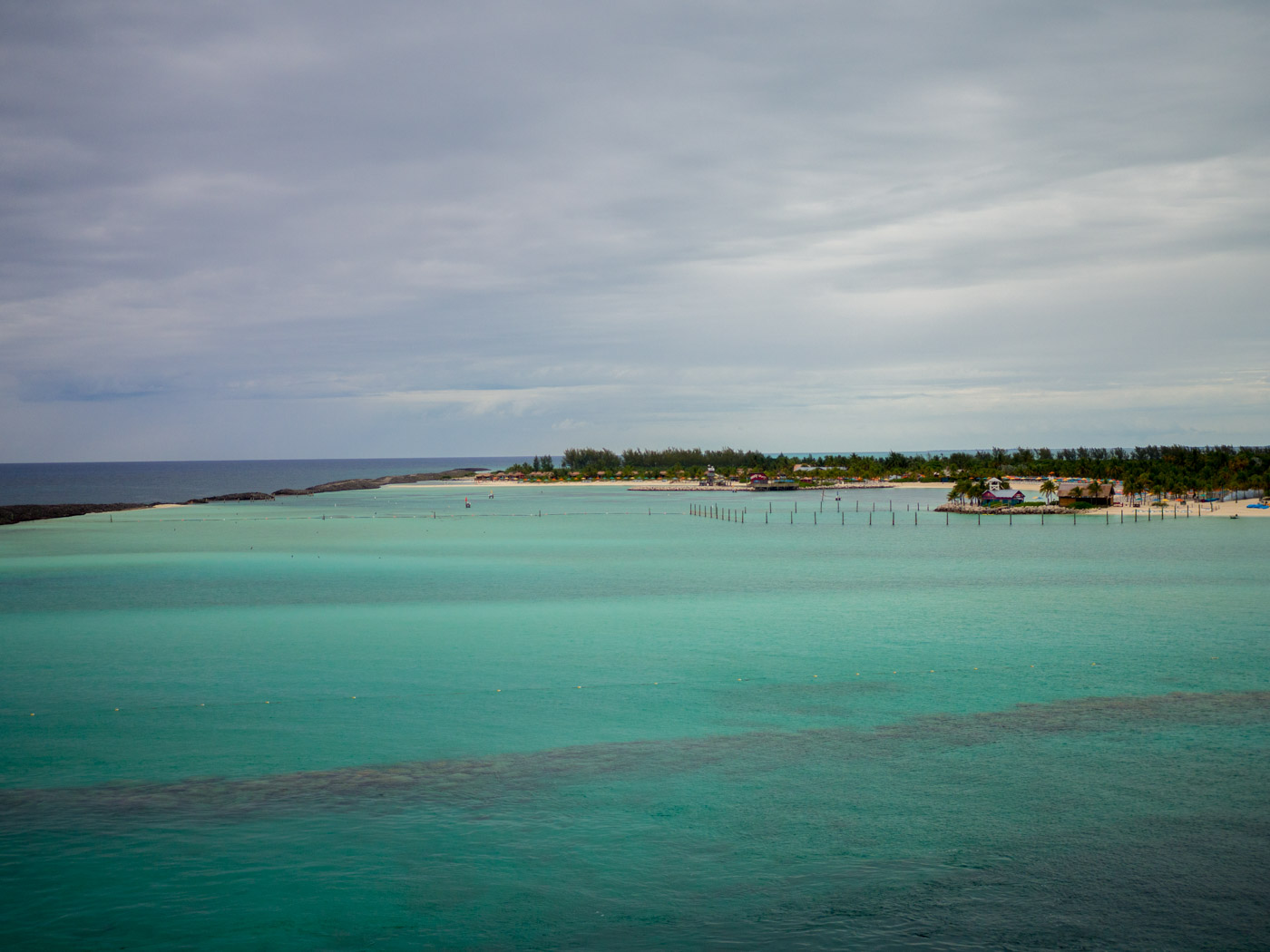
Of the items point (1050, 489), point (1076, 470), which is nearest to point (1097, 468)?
point (1076, 470)

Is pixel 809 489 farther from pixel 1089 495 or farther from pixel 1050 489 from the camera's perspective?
pixel 1089 495

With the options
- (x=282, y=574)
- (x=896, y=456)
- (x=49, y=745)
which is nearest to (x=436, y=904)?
(x=49, y=745)

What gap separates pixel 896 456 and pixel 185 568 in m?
148

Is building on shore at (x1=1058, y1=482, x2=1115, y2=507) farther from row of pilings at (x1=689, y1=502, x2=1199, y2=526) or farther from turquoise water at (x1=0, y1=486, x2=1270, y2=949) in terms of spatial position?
turquoise water at (x1=0, y1=486, x2=1270, y2=949)

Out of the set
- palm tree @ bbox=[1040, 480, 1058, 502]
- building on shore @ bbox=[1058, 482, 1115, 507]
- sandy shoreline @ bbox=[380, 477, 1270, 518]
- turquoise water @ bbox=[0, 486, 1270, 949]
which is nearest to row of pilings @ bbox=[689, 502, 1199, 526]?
sandy shoreline @ bbox=[380, 477, 1270, 518]

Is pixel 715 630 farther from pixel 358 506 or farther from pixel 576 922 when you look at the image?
pixel 358 506

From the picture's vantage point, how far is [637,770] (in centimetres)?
1691

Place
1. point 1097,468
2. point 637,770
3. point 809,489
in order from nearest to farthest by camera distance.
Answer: point 637,770 < point 1097,468 < point 809,489

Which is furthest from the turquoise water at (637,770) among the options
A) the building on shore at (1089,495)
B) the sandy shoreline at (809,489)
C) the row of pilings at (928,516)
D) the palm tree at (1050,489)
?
the palm tree at (1050,489)

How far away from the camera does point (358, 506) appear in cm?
11144

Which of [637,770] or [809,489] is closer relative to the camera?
[637,770]

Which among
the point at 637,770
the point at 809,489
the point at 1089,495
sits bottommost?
the point at 637,770

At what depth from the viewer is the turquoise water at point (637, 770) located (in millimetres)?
11695

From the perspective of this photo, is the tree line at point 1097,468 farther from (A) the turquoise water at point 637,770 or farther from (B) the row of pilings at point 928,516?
(A) the turquoise water at point 637,770
